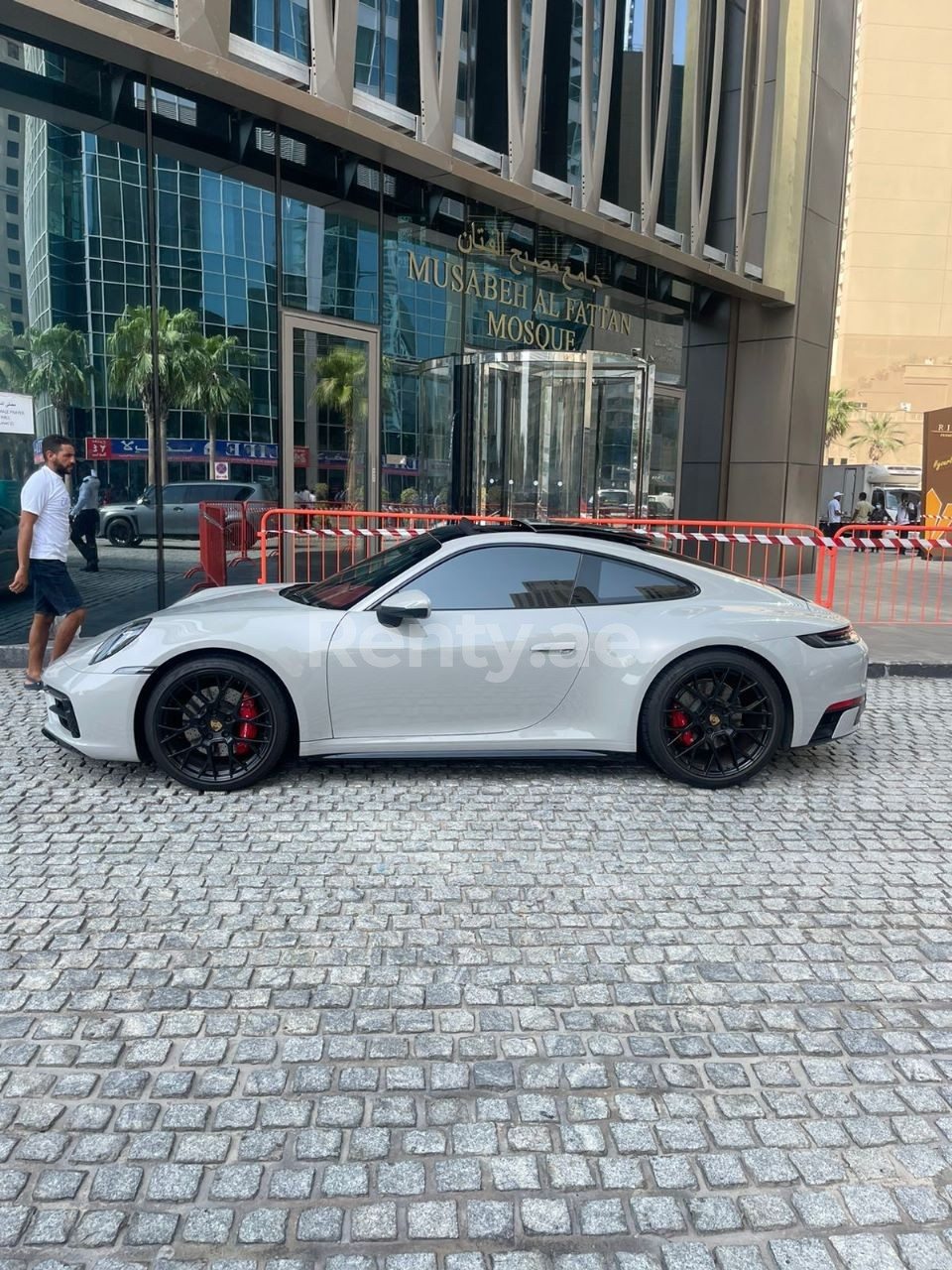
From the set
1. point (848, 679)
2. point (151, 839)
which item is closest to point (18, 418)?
point (151, 839)

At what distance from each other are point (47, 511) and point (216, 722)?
10.5 ft

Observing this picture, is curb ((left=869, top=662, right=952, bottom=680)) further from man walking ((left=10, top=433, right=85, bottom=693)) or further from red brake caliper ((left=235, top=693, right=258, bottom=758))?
man walking ((left=10, top=433, right=85, bottom=693))

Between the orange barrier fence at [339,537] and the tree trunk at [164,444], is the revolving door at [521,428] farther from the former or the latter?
the tree trunk at [164,444]

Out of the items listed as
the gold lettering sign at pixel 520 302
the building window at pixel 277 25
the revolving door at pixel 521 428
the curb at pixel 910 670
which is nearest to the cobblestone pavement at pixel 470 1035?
the curb at pixel 910 670

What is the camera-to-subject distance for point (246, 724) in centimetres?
496

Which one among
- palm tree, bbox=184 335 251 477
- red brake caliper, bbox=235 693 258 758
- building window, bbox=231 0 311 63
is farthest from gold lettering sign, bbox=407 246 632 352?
red brake caliper, bbox=235 693 258 758

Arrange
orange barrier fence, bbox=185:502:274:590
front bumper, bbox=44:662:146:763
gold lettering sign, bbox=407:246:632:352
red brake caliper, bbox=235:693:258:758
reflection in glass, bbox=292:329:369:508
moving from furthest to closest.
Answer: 1. gold lettering sign, bbox=407:246:632:352
2. reflection in glass, bbox=292:329:369:508
3. orange barrier fence, bbox=185:502:274:590
4. red brake caliper, bbox=235:693:258:758
5. front bumper, bbox=44:662:146:763

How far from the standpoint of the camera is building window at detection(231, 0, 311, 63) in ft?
31.0

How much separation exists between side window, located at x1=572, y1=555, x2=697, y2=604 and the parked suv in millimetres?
6030

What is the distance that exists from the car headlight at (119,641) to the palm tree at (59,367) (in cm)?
468

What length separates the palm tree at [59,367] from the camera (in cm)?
890

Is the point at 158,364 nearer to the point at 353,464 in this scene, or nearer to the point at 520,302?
the point at 353,464

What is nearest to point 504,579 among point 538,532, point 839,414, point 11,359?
point 538,532

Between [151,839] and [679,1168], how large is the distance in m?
2.79
